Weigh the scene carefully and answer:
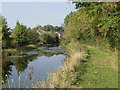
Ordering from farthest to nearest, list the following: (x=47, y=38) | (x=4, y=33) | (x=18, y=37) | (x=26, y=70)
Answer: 1. (x=47, y=38)
2. (x=18, y=37)
3. (x=4, y=33)
4. (x=26, y=70)

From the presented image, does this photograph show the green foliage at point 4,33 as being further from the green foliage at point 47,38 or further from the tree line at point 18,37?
the green foliage at point 47,38

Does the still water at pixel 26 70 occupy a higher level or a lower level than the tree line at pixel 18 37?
lower

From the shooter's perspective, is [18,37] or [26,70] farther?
[18,37]

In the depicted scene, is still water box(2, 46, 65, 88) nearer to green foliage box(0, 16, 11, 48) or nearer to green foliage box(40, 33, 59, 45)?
green foliage box(0, 16, 11, 48)

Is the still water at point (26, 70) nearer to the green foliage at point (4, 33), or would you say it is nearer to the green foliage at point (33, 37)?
the green foliage at point (4, 33)

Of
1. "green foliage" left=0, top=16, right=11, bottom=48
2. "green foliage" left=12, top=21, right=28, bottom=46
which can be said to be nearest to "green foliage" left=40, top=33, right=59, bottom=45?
"green foliage" left=12, top=21, right=28, bottom=46

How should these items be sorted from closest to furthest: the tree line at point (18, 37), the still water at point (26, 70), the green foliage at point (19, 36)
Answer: the still water at point (26, 70)
the tree line at point (18, 37)
the green foliage at point (19, 36)

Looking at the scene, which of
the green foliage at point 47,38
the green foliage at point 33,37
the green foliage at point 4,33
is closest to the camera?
the green foliage at point 4,33

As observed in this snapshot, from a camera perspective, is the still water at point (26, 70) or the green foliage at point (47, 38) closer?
the still water at point (26, 70)

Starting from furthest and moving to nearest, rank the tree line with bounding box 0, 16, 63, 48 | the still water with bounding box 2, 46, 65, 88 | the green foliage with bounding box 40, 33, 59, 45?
the green foliage with bounding box 40, 33, 59, 45, the tree line with bounding box 0, 16, 63, 48, the still water with bounding box 2, 46, 65, 88


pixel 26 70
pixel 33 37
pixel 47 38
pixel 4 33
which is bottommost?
pixel 26 70

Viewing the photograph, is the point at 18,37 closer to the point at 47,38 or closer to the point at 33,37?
the point at 33,37

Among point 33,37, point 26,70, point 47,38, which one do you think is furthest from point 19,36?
point 26,70

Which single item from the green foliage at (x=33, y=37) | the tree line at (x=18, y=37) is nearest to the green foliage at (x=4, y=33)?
the tree line at (x=18, y=37)
